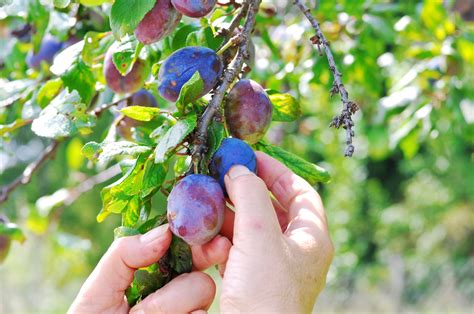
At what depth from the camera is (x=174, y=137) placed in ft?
2.25

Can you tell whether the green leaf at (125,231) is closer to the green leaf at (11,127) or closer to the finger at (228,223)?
the finger at (228,223)

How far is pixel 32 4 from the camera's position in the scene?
3.84ft

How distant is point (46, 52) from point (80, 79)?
16.3 inches

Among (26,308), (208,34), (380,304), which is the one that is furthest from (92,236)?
(208,34)

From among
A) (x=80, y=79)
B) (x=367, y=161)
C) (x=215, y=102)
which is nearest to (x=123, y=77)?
(x=80, y=79)

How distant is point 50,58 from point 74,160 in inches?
28.2

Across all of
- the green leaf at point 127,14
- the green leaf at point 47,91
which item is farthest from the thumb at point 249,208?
the green leaf at point 47,91

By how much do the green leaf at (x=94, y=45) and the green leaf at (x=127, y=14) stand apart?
25cm

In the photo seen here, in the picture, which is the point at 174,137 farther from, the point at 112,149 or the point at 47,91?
the point at 47,91

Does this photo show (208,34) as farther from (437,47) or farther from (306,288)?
(437,47)

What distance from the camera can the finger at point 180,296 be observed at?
30.5 inches

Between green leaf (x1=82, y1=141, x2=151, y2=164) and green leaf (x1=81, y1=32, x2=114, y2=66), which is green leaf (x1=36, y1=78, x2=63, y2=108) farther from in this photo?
green leaf (x1=82, y1=141, x2=151, y2=164)

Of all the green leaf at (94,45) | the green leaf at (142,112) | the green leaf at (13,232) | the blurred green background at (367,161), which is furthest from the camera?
the blurred green background at (367,161)

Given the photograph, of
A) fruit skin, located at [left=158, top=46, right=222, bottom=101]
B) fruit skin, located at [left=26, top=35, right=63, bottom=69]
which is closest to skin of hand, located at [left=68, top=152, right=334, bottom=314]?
fruit skin, located at [left=158, top=46, right=222, bottom=101]
